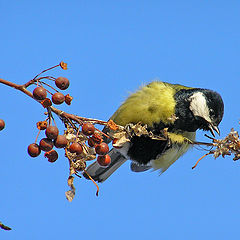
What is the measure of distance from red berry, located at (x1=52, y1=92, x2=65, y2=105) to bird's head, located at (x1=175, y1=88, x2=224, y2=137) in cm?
154

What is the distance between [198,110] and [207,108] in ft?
0.30

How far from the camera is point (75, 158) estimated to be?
2209 mm

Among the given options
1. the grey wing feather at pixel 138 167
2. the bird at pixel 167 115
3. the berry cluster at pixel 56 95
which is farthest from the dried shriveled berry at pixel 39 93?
the grey wing feather at pixel 138 167

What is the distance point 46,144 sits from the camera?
2.04 m

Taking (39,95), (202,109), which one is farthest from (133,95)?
(39,95)

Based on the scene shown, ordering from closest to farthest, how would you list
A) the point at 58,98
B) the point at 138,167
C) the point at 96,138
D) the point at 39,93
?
1. the point at 39,93
2. the point at 58,98
3. the point at 96,138
4. the point at 138,167

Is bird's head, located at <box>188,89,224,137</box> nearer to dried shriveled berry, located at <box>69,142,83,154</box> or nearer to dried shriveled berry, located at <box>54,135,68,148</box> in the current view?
dried shriveled berry, located at <box>69,142,83,154</box>

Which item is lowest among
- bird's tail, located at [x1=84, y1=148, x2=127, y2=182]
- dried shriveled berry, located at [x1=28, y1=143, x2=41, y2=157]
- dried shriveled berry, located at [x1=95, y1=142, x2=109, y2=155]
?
dried shriveled berry, located at [x1=28, y1=143, x2=41, y2=157]

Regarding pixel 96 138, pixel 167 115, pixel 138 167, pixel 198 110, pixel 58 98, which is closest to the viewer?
pixel 58 98

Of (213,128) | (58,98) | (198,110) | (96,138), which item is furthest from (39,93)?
(213,128)

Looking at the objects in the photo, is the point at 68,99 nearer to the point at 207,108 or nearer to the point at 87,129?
the point at 87,129

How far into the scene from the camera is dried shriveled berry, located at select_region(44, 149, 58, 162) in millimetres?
2167

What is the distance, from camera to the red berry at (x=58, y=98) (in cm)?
209

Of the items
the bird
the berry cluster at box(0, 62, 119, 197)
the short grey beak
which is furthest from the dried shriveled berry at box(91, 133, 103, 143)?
the short grey beak
